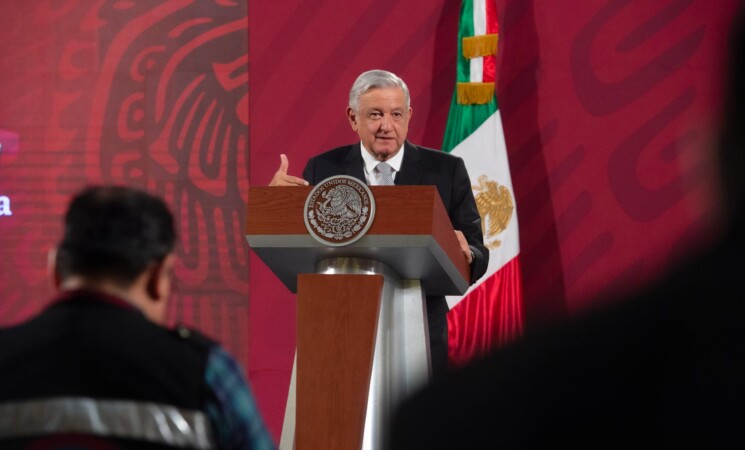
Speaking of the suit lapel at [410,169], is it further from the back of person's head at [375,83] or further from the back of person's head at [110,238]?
the back of person's head at [110,238]

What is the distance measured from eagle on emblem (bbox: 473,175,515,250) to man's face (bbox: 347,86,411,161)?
1.68 m

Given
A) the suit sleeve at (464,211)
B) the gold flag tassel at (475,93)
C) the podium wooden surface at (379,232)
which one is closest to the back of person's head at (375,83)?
the suit sleeve at (464,211)

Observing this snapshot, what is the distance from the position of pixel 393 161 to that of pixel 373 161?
7 centimetres

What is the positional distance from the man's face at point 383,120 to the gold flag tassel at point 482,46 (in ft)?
5.17

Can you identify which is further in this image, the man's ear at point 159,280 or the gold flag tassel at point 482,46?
the gold flag tassel at point 482,46

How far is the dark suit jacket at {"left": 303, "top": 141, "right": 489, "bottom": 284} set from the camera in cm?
324

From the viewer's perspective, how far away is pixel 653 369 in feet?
1.76

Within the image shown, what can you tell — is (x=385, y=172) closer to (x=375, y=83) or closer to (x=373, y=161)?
(x=373, y=161)

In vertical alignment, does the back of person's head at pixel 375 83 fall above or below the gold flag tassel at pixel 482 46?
below

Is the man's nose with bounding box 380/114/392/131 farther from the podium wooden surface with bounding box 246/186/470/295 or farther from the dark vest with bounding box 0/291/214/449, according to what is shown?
the dark vest with bounding box 0/291/214/449

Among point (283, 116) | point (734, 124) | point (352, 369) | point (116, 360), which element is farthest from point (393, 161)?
point (734, 124)

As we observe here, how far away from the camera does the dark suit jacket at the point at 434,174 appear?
10.6 feet

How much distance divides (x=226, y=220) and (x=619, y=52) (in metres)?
2.26

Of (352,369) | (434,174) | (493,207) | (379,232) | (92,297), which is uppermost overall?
(493,207)
